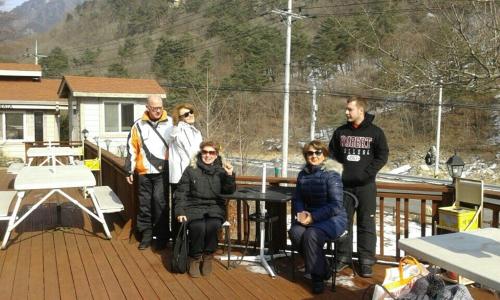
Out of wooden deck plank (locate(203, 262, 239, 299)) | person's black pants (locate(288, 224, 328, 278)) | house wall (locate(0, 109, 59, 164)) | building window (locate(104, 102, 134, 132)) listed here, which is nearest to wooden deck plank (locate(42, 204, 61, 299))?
wooden deck plank (locate(203, 262, 239, 299))

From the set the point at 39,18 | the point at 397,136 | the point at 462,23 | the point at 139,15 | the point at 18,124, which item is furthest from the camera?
the point at 39,18

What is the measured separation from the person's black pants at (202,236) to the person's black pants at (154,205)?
74 centimetres

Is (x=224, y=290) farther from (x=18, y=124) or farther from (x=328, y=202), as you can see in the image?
(x=18, y=124)

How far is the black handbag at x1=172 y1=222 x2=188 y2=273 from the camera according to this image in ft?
13.0

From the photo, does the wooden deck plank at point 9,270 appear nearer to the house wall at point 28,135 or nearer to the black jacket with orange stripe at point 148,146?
the black jacket with orange stripe at point 148,146

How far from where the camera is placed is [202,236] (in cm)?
393

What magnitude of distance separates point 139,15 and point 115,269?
7540 cm

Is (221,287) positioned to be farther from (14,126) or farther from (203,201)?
(14,126)

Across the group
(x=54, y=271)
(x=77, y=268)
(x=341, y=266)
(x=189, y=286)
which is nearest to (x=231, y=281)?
(x=189, y=286)

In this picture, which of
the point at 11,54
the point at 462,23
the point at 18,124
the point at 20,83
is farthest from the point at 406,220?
the point at 11,54

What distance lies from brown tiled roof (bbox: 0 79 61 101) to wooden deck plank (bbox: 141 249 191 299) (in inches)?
596

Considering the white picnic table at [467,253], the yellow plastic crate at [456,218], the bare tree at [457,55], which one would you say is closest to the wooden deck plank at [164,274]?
the white picnic table at [467,253]

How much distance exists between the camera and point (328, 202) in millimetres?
3713

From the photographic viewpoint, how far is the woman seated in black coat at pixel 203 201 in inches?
155
